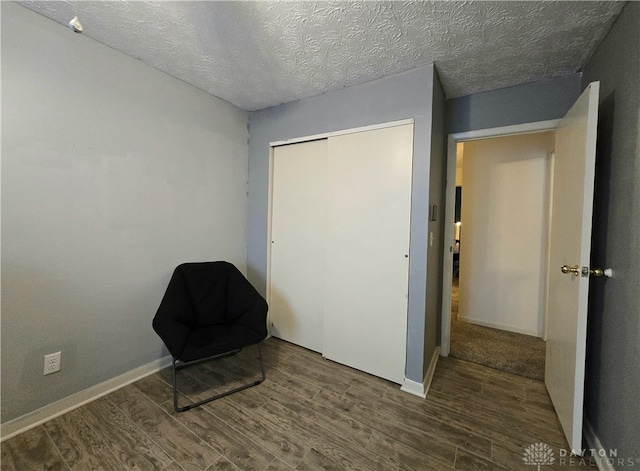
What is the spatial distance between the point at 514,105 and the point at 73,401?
3902 millimetres

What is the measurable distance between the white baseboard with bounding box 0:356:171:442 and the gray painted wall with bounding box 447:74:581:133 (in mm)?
3339

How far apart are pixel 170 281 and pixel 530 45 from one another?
2.98m

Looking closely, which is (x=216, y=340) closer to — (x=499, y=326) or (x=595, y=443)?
(x=595, y=443)

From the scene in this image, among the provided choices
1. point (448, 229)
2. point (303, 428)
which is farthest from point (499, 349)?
point (303, 428)

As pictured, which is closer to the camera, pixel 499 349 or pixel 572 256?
pixel 572 256

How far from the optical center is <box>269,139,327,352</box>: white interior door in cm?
238

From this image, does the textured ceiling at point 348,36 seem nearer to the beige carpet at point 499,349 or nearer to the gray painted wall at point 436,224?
the gray painted wall at point 436,224

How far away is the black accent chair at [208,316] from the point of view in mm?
1655

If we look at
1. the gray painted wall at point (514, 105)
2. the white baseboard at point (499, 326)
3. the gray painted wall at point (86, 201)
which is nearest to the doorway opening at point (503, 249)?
the white baseboard at point (499, 326)

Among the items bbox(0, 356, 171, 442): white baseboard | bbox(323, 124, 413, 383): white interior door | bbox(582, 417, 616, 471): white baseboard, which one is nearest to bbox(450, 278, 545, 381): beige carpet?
bbox(582, 417, 616, 471): white baseboard

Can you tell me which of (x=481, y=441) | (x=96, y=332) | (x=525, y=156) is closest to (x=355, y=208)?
(x=481, y=441)

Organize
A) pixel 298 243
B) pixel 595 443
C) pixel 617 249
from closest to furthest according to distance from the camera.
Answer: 1. pixel 617 249
2. pixel 595 443
3. pixel 298 243

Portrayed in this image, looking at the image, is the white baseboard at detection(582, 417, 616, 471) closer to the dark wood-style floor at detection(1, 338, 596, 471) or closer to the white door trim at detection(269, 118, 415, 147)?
the dark wood-style floor at detection(1, 338, 596, 471)

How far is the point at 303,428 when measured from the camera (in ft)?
4.99
